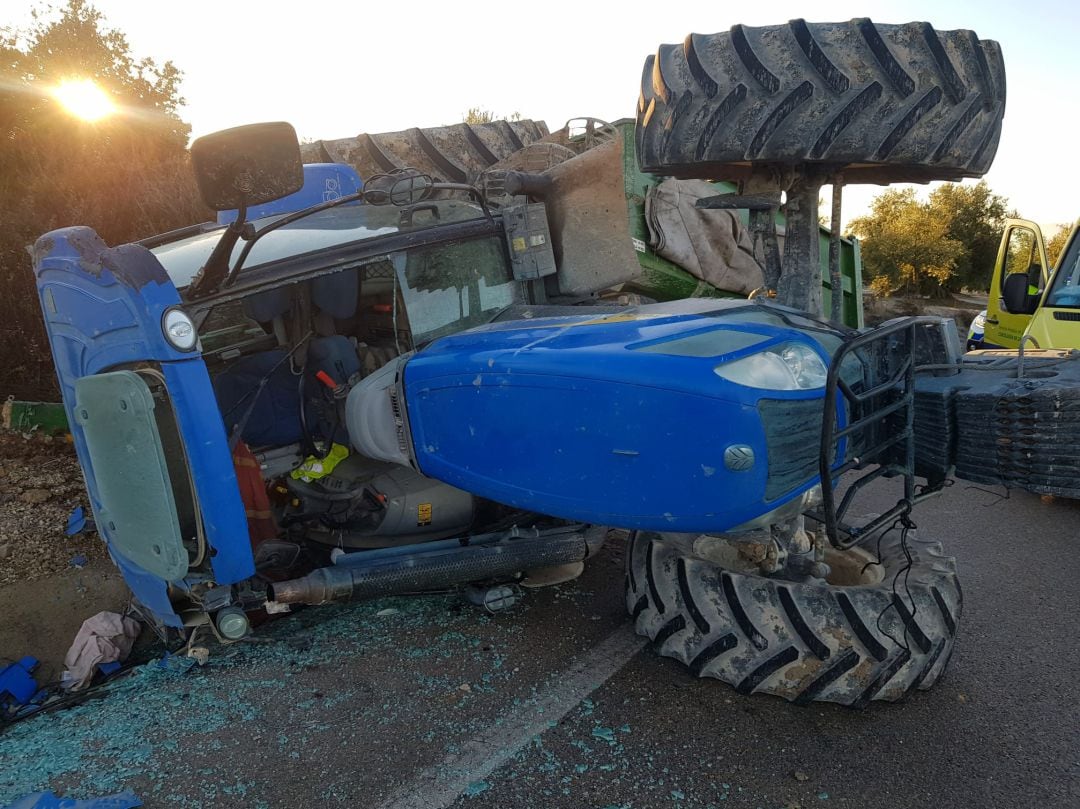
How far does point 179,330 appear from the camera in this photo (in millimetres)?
2723

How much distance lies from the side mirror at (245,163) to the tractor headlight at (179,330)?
43 centimetres

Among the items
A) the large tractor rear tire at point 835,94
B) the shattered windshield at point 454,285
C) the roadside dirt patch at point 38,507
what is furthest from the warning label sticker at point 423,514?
the roadside dirt patch at point 38,507

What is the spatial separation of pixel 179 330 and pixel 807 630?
238 centimetres

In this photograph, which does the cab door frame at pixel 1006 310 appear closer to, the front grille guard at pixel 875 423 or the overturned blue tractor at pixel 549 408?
the overturned blue tractor at pixel 549 408

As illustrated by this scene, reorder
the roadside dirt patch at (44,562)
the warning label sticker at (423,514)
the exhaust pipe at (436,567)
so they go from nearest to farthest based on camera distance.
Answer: the exhaust pipe at (436,567) < the warning label sticker at (423,514) < the roadside dirt patch at (44,562)

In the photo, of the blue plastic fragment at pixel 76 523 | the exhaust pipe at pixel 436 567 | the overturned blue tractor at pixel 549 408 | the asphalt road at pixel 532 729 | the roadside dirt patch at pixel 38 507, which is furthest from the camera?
the blue plastic fragment at pixel 76 523

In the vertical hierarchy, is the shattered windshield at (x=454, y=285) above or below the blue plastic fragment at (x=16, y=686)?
above

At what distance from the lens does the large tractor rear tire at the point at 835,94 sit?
2756mm

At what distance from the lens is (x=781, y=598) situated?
8.61 ft

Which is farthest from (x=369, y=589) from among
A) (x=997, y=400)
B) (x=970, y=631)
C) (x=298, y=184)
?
(x=970, y=631)

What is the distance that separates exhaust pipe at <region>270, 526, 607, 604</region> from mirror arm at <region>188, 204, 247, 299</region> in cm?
117

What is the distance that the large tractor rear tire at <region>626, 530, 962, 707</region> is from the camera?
2.58 m

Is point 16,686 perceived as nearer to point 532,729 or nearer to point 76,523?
point 76,523

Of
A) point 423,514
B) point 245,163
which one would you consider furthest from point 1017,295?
point 245,163
